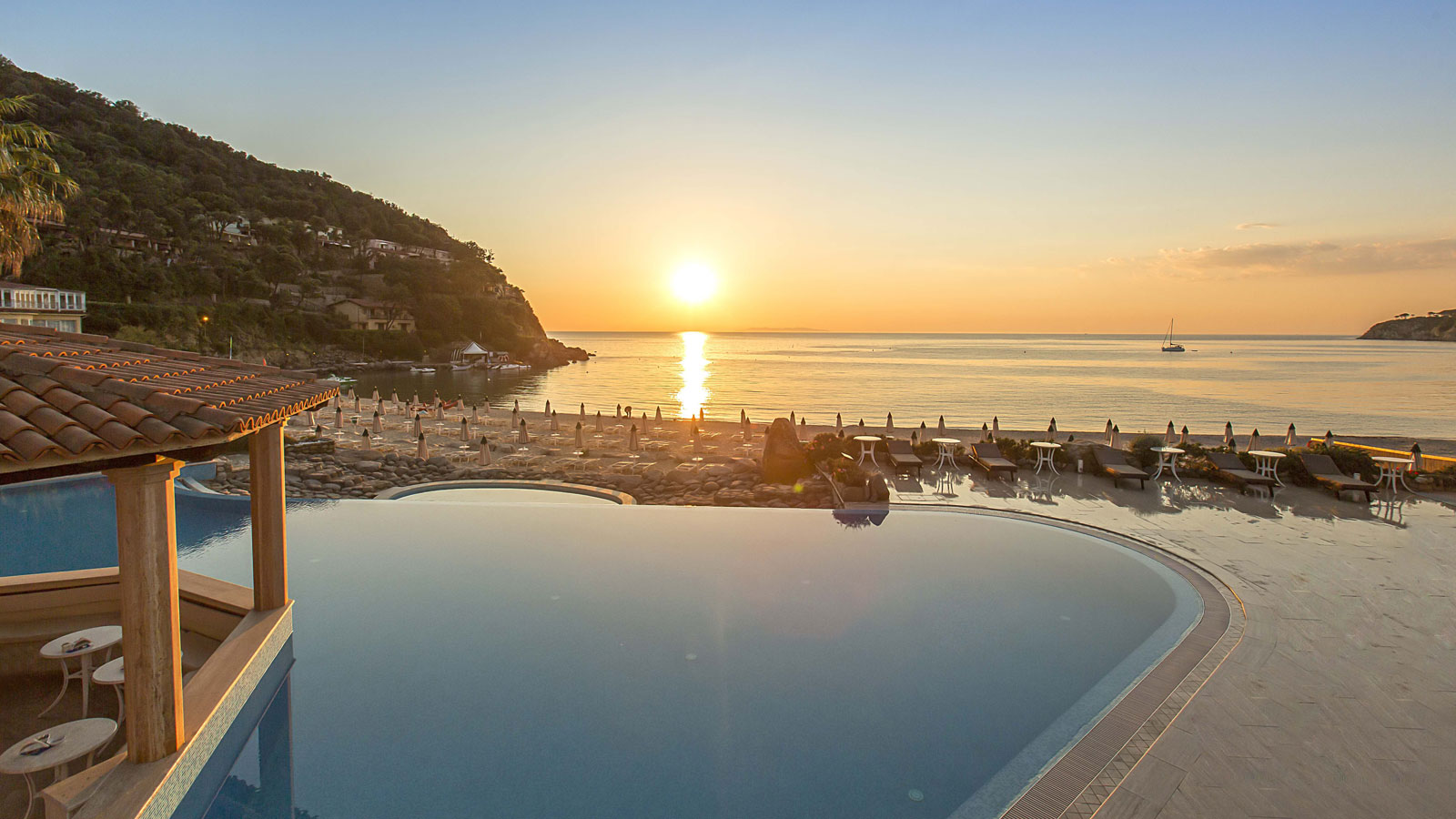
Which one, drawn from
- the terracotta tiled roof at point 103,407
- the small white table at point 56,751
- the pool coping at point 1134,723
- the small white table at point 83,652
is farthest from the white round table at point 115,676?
the pool coping at point 1134,723

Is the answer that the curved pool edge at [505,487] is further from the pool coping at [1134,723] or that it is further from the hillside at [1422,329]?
the hillside at [1422,329]

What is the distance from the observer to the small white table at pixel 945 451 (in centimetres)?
1488

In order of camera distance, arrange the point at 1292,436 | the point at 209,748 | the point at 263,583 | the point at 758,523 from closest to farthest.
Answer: the point at 209,748 → the point at 263,583 → the point at 758,523 → the point at 1292,436

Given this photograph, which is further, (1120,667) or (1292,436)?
(1292,436)

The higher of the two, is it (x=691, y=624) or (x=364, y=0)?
(x=364, y=0)

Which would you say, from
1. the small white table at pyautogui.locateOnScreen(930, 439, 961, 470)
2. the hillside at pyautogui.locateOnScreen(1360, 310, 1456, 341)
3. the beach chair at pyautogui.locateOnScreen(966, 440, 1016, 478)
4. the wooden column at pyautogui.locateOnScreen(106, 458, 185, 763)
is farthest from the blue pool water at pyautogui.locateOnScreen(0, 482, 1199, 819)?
the hillside at pyautogui.locateOnScreen(1360, 310, 1456, 341)

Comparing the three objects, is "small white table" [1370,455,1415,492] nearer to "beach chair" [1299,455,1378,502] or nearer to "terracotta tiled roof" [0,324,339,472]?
"beach chair" [1299,455,1378,502]

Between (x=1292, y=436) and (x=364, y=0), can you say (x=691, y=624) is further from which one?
(x=1292, y=436)

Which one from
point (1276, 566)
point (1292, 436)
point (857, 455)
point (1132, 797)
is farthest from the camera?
point (1292, 436)

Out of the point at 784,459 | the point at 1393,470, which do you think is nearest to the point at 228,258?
the point at 784,459

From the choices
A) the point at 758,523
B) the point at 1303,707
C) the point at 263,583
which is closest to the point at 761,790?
the point at 1303,707

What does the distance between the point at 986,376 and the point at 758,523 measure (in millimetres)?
63185

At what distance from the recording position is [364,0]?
16031 millimetres

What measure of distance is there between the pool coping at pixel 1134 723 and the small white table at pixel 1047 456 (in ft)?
21.9
